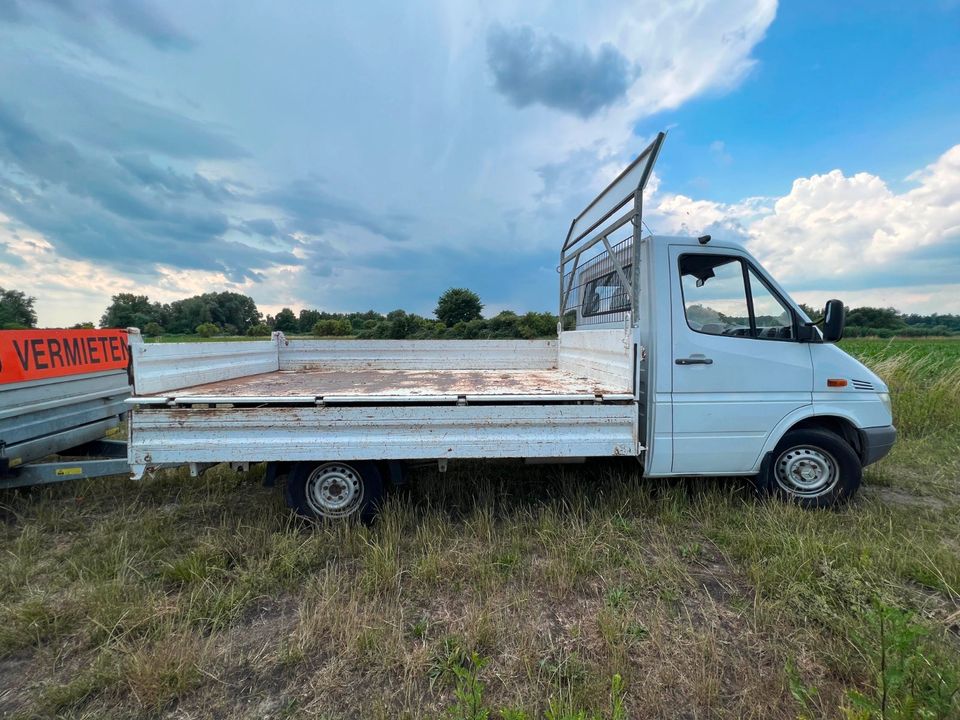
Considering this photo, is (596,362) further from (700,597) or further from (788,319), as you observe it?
(700,597)

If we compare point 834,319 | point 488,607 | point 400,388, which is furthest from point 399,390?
point 834,319

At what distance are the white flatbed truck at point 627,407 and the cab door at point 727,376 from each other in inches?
0.4

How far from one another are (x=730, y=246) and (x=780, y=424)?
1466 millimetres

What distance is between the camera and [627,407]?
10.7 feet

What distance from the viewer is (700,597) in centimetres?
265

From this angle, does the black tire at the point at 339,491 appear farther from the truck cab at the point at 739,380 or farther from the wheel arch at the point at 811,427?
the wheel arch at the point at 811,427

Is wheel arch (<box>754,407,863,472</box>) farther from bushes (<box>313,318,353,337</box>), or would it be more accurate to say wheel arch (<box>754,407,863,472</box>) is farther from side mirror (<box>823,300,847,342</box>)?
bushes (<box>313,318,353,337</box>)

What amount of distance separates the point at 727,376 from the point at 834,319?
86 cm

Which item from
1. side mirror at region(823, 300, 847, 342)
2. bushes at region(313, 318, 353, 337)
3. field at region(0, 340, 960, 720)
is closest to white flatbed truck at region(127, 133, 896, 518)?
side mirror at region(823, 300, 847, 342)

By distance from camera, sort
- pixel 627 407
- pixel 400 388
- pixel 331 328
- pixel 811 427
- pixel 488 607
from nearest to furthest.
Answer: pixel 488 607 → pixel 627 407 → pixel 400 388 → pixel 811 427 → pixel 331 328

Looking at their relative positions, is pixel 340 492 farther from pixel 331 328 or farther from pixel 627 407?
pixel 331 328

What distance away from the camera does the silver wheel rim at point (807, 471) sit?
3660mm

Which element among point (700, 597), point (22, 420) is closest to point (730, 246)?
point (700, 597)

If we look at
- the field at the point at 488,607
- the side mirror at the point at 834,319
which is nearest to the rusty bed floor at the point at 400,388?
the field at the point at 488,607
